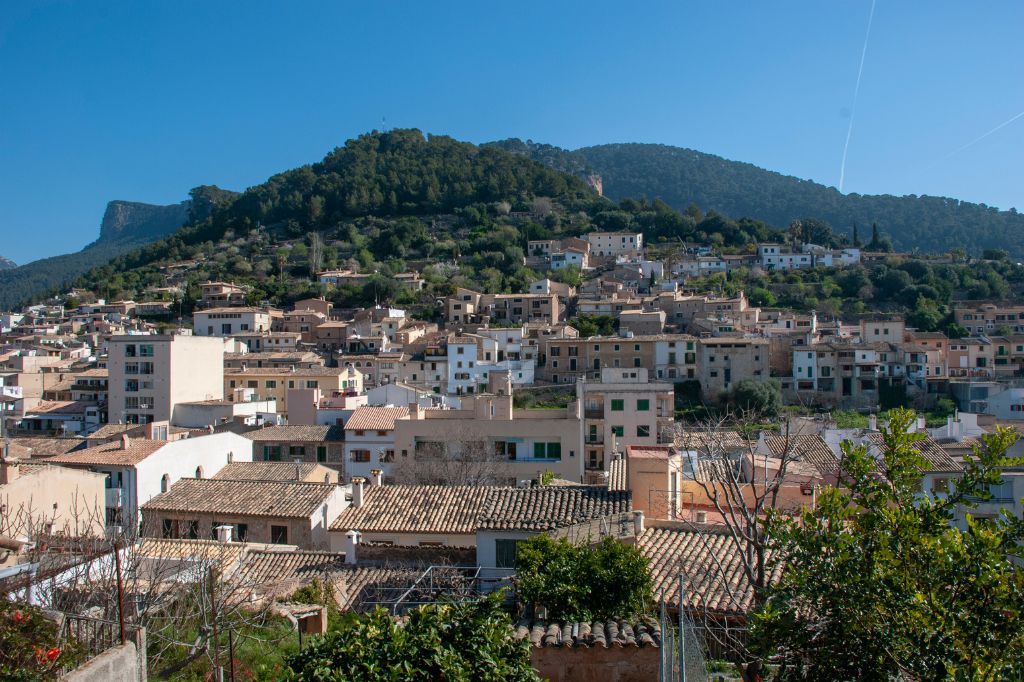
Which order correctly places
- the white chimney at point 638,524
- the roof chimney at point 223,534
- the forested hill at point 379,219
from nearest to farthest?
the white chimney at point 638,524, the roof chimney at point 223,534, the forested hill at point 379,219

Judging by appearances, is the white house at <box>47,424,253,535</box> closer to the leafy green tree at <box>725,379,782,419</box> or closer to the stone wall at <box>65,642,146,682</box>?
the stone wall at <box>65,642,146,682</box>

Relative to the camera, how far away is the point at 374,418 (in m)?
25.7

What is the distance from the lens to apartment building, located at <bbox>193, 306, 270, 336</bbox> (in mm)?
59938

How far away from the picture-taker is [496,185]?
4222 inches

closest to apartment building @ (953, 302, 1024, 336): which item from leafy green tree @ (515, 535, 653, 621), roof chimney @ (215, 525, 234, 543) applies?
roof chimney @ (215, 525, 234, 543)

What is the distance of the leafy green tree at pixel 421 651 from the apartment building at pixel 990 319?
2538 inches

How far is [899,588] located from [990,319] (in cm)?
6559

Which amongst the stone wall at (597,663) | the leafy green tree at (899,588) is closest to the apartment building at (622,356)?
the stone wall at (597,663)

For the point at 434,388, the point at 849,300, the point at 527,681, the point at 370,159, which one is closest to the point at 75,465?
the point at 527,681

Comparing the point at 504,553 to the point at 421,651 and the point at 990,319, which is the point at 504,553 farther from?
the point at 990,319

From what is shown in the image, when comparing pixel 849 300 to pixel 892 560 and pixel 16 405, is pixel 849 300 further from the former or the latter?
pixel 892 560

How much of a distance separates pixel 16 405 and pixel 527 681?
134 feet

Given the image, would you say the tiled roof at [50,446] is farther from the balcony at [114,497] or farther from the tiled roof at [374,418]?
the tiled roof at [374,418]

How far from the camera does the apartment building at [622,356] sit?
4938cm
